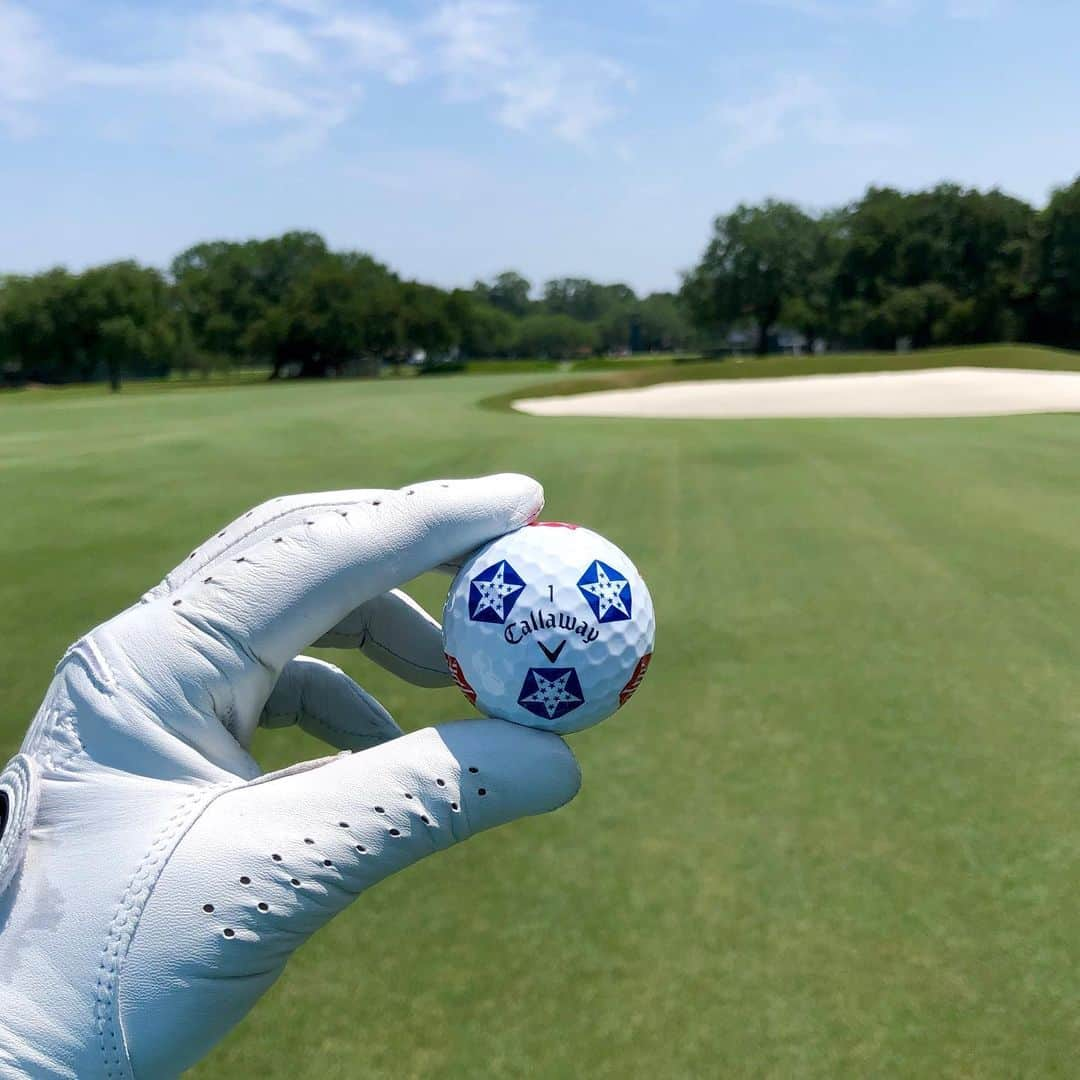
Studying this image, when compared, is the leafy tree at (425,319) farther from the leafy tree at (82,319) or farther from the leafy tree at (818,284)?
the leafy tree at (818,284)

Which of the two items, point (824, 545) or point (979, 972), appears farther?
point (824, 545)

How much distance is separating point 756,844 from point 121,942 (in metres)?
2.76

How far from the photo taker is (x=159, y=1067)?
236 cm

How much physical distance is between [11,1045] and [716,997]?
2.17 meters

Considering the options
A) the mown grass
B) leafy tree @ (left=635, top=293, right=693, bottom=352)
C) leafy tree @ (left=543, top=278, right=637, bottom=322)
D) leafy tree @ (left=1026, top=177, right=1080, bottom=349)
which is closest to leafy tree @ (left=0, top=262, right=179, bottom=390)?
the mown grass

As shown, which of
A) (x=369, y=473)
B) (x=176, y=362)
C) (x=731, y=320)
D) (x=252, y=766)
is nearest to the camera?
(x=252, y=766)

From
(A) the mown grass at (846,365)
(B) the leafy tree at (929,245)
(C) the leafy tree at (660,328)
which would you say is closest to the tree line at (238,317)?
(B) the leafy tree at (929,245)

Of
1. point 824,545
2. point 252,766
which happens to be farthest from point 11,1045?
point 824,545

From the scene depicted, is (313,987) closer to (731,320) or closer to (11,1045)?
(11,1045)

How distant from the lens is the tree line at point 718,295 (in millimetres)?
75562

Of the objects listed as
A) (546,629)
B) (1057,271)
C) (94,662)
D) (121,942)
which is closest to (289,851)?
(121,942)

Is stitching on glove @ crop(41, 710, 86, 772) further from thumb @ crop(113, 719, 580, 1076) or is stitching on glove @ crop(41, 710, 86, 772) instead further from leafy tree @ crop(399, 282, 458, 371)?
leafy tree @ crop(399, 282, 458, 371)

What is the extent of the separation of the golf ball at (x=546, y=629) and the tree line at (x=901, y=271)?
81.0 meters

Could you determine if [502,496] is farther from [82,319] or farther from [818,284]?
[818,284]
